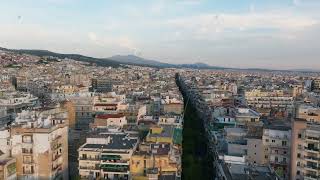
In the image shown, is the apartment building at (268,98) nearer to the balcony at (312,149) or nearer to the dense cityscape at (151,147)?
the dense cityscape at (151,147)

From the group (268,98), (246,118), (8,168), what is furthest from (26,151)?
(268,98)

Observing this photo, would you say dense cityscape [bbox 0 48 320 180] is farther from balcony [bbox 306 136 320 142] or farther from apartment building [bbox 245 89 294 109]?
apartment building [bbox 245 89 294 109]

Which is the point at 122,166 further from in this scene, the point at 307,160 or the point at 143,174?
the point at 307,160

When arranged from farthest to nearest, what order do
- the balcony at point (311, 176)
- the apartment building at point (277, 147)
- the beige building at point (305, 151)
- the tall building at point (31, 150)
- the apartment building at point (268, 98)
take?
the apartment building at point (268, 98) → the apartment building at point (277, 147) → the beige building at point (305, 151) → the balcony at point (311, 176) → the tall building at point (31, 150)

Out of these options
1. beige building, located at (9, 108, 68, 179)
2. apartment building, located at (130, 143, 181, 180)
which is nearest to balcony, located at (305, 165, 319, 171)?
apartment building, located at (130, 143, 181, 180)

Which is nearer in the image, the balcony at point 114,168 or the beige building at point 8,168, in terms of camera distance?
the beige building at point 8,168

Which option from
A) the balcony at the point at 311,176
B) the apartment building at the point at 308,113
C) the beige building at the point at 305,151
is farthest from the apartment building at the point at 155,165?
the apartment building at the point at 308,113

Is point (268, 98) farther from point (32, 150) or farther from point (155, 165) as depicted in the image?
point (32, 150)
